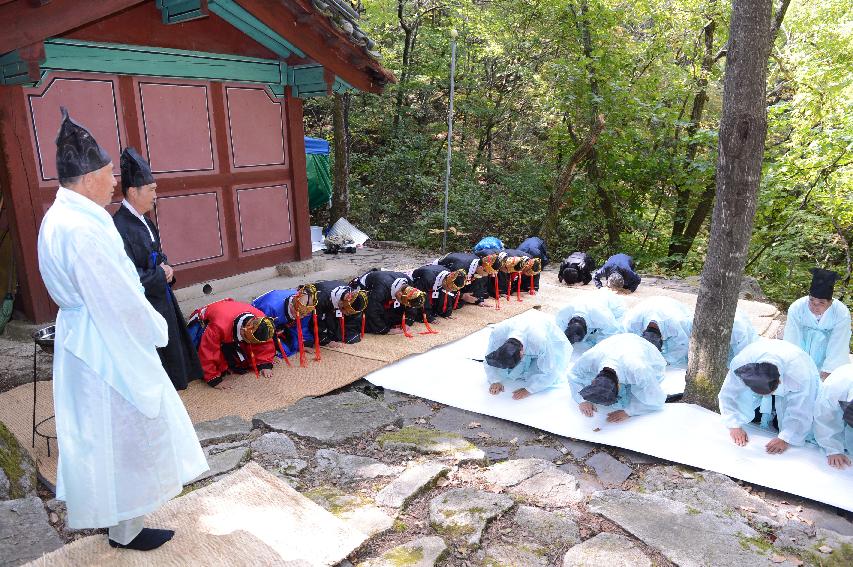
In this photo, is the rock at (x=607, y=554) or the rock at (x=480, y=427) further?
the rock at (x=480, y=427)

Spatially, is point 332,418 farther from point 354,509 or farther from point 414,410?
point 354,509

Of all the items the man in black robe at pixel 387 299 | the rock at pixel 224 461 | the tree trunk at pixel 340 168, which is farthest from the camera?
the tree trunk at pixel 340 168

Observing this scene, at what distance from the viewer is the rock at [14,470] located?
3049 millimetres

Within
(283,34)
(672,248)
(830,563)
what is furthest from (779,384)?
(672,248)

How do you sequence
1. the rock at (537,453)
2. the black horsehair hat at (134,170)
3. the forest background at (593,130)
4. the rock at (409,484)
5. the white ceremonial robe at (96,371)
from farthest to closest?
the forest background at (593,130)
the black horsehair hat at (134,170)
the rock at (537,453)
the rock at (409,484)
the white ceremonial robe at (96,371)

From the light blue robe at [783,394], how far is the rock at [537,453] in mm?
1183

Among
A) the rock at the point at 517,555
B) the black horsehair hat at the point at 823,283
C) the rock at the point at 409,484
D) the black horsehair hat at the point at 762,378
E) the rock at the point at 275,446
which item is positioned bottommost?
the rock at the point at 517,555

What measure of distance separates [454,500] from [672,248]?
12173mm

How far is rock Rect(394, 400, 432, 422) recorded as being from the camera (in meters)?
4.66

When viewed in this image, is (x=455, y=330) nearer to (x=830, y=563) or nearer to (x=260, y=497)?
(x=260, y=497)

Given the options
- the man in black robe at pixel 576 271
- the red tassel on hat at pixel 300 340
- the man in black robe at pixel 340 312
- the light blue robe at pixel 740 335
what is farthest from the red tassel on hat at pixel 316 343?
the man in black robe at pixel 576 271

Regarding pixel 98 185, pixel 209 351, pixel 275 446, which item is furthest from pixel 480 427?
pixel 98 185

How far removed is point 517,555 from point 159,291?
3.23 meters

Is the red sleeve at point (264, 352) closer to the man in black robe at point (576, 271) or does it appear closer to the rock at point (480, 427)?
the rock at point (480, 427)
